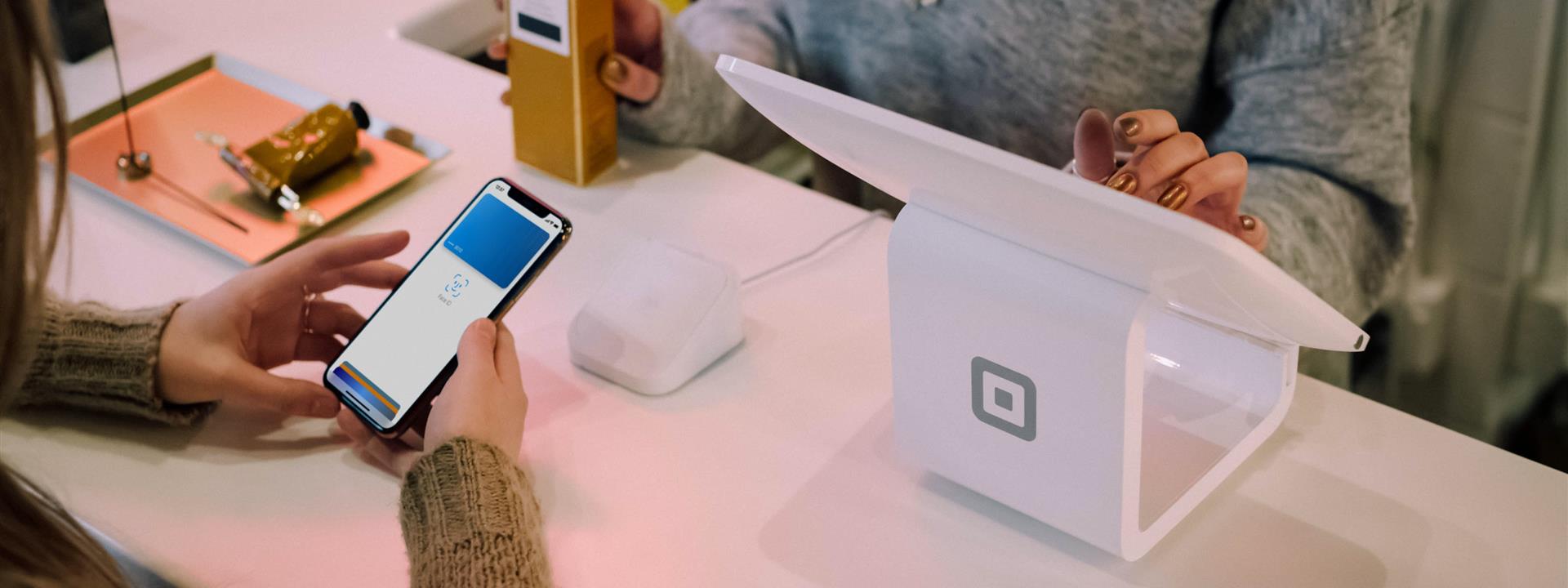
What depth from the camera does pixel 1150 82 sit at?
1064mm

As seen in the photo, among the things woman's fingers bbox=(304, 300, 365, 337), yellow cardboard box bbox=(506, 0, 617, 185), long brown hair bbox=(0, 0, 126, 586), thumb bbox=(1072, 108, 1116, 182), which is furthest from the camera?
yellow cardboard box bbox=(506, 0, 617, 185)

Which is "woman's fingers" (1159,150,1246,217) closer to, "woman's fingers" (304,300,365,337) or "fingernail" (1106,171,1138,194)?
"fingernail" (1106,171,1138,194)

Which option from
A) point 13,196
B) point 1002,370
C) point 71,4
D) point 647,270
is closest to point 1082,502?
point 1002,370

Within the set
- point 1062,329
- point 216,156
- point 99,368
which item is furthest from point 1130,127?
point 216,156

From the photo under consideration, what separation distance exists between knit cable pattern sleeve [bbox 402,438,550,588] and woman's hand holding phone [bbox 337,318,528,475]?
1cm

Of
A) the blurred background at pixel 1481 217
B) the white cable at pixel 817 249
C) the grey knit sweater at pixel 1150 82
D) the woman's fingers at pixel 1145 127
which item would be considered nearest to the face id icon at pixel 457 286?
the white cable at pixel 817 249


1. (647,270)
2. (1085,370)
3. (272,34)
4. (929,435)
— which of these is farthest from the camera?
(272,34)

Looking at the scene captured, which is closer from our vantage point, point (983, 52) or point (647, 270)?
point (647, 270)

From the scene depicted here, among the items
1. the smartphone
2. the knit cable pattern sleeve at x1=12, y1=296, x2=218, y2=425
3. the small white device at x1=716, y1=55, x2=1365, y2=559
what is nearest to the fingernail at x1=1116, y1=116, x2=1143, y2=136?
the small white device at x1=716, y1=55, x2=1365, y2=559

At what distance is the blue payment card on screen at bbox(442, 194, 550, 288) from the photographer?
77 centimetres

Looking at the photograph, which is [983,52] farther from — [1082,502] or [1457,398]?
[1457,398]

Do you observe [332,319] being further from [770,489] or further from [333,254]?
[770,489]

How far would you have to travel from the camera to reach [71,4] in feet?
3.82

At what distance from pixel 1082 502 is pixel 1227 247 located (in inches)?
8.8
